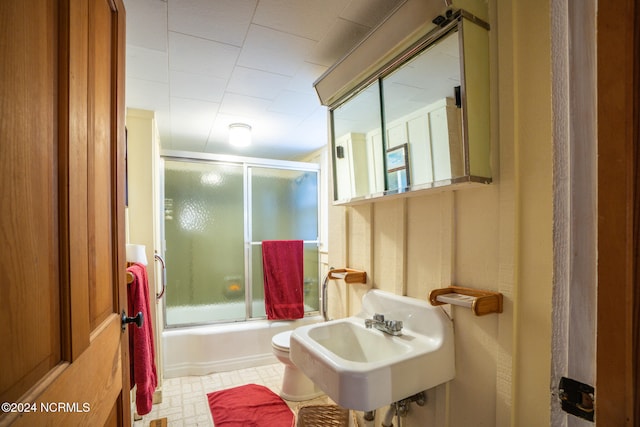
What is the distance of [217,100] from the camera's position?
2.10 m

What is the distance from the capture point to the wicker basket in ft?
5.43

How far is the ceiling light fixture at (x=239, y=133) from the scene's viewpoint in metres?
2.61

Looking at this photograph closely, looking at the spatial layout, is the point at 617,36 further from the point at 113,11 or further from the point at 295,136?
the point at 295,136

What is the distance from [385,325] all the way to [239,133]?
199 centimetres

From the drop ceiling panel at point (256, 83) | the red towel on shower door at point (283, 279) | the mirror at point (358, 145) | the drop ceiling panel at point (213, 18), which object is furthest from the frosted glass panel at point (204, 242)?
the drop ceiling panel at point (213, 18)

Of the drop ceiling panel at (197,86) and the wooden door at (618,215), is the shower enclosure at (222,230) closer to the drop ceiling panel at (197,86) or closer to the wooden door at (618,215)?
the drop ceiling panel at (197,86)

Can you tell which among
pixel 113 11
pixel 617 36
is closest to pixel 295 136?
pixel 113 11

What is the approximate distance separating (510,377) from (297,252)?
2.25 meters

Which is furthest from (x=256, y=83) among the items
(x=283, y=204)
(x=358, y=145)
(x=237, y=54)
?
(x=283, y=204)

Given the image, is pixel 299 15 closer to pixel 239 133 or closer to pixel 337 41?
pixel 337 41

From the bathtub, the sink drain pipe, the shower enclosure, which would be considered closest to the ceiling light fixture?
the shower enclosure

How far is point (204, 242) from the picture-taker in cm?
289

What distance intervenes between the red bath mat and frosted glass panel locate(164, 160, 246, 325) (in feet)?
2.42

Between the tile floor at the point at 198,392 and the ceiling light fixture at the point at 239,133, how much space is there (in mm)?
2019
